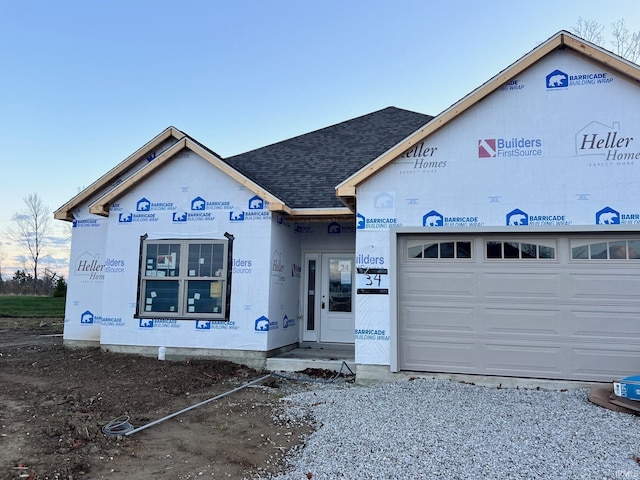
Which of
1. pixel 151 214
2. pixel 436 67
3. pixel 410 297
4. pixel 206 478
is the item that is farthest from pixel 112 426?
pixel 436 67

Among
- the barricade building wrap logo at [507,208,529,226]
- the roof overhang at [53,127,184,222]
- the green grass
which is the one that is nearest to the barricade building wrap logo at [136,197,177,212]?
the roof overhang at [53,127,184,222]

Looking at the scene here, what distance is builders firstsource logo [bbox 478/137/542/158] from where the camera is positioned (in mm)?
7348

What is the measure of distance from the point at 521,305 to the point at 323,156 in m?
6.81

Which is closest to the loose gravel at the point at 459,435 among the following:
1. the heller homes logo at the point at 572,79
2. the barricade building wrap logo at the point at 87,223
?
the heller homes logo at the point at 572,79

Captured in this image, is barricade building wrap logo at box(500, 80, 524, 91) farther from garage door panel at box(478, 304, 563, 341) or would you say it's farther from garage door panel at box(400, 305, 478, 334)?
garage door panel at box(400, 305, 478, 334)

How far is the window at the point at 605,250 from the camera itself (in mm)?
6992

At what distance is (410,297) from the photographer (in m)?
7.62

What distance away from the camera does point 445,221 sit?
7523 mm

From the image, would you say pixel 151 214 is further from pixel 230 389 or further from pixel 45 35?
pixel 45 35

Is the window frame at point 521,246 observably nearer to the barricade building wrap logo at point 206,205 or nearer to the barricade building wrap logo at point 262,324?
the barricade building wrap logo at point 262,324

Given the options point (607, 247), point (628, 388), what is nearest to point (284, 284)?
point (607, 247)

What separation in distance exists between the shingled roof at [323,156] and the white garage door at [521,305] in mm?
2956

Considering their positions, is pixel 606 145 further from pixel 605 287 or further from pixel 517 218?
pixel 605 287

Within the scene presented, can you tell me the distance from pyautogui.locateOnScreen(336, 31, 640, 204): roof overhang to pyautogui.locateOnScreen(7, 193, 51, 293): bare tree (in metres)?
42.0
